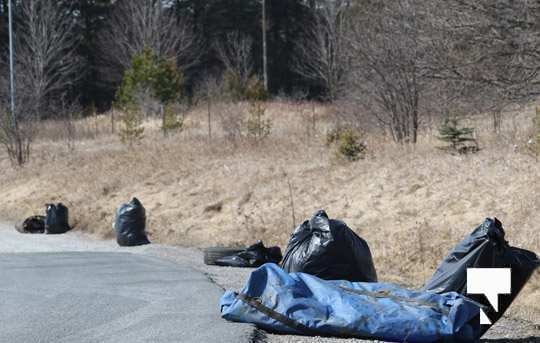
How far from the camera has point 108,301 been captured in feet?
31.4

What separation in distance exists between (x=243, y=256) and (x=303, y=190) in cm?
530

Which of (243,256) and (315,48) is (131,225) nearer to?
(243,256)

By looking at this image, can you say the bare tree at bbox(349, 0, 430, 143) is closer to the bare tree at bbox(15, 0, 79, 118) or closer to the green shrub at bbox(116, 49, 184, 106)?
the bare tree at bbox(15, 0, 79, 118)

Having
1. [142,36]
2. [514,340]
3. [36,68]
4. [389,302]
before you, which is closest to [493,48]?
[514,340]

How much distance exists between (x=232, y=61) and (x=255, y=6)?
5990 mm

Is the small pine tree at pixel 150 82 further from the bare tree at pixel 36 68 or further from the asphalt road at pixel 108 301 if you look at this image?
the asphalt road at pixel 108 301

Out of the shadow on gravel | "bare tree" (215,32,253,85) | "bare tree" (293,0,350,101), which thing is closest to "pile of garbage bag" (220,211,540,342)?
the shadow on gravel

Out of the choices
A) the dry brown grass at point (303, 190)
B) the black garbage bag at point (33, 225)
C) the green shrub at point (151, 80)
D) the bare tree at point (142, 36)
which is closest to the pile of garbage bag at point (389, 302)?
the dry brown grass at point (303, 190)

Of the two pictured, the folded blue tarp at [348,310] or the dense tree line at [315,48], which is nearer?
the folded blue tarp at [348,310]

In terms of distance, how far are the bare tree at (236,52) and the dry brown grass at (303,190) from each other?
78.6 feet

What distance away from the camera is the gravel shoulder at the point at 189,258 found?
7.90 m

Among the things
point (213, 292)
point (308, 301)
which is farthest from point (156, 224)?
point (308, 301)

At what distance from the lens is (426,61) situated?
17.9m

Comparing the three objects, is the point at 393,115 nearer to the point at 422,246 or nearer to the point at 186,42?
the point at 422,246
